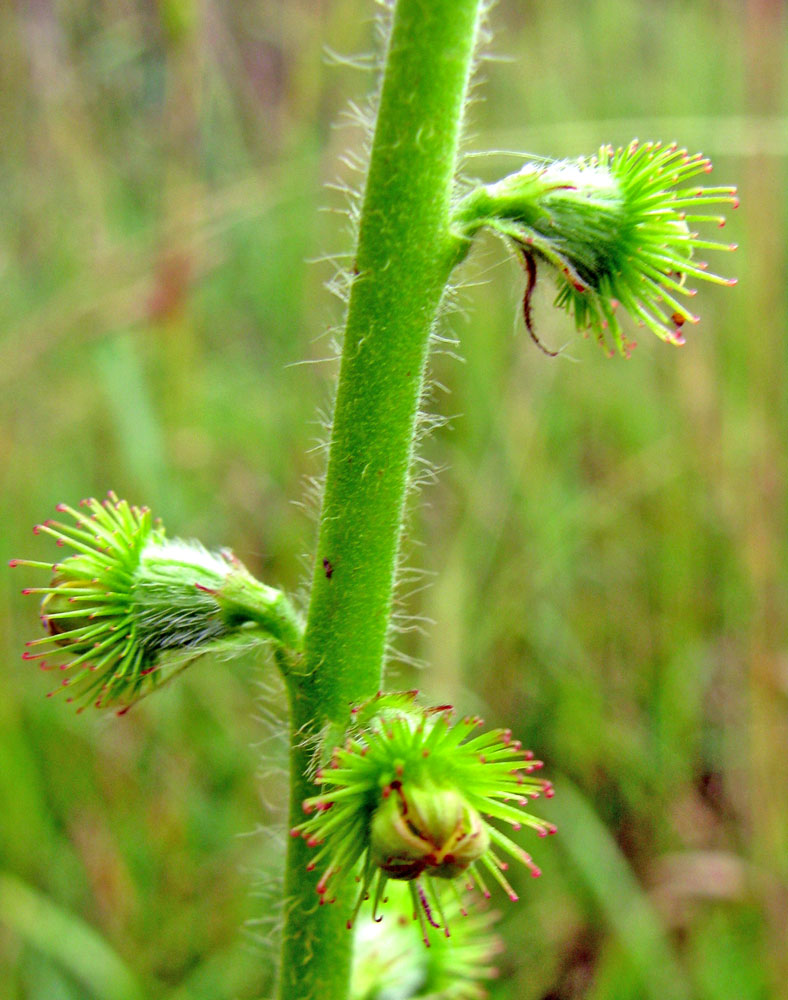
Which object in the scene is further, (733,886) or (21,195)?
(21,195)


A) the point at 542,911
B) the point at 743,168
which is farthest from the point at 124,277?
the point at 542,911

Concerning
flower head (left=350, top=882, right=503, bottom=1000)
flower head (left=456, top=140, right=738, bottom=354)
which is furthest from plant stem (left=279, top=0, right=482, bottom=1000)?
flower head (left=350, top=882, right=503, bottom=1000)

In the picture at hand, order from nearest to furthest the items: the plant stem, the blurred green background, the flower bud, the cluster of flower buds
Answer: the flower bud < the plant stem < the cluster of flower buds < the blurred green background

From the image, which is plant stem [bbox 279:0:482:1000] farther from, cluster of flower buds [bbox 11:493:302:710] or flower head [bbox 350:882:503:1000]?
flower head [bbox 350:882:503:1000]

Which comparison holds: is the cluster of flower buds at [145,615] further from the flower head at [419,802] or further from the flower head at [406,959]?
the flower head at [406,959]

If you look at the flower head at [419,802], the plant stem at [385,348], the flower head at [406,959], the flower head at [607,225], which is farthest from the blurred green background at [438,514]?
the flower head at [419,802]

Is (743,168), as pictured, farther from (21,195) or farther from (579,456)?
(21,195)
